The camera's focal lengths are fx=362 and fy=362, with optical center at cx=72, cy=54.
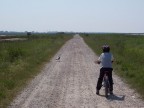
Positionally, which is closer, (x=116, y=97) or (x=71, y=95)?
(x=116, y=97)

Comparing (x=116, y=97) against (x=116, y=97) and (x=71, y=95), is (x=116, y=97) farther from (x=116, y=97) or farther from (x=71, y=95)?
(x=71, y=95)

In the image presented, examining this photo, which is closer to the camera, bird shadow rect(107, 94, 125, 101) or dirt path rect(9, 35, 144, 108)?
dirt path rect(9, 35, 144, 108)

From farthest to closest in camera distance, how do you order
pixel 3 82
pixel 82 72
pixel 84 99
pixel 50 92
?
pixel 82 72, pixel 3 82, pixel 50 92, pixel 84 99

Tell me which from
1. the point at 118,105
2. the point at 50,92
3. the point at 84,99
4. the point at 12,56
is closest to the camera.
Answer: the point at 118,105

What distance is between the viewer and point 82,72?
19.1 m

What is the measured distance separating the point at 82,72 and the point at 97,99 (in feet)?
25.6

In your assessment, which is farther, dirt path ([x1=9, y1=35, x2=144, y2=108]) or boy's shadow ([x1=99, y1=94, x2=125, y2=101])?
boy's shadow ([x1=99, y1=94, x2=125, y2=101])

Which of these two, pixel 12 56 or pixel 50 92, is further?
pixel 12 56

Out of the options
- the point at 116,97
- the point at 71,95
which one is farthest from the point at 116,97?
the point at 71,95

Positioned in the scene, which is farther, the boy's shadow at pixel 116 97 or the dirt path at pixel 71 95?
the boy's shadow at pixel 116 97

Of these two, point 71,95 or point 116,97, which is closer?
point 116,97

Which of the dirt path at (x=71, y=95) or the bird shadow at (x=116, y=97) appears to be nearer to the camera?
the dirt path at (x=71, y=95)

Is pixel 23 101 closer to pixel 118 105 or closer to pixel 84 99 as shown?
pixel 84 99

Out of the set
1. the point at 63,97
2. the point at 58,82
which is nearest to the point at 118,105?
the point at 63,97
